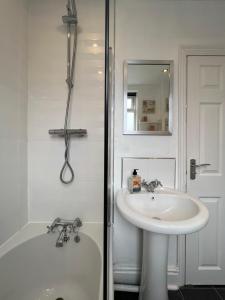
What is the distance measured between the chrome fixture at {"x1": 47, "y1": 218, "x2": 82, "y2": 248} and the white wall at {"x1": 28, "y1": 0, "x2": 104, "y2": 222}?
0.30 ft

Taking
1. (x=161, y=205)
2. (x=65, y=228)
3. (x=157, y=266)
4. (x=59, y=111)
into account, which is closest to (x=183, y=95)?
(x=161, y=205)

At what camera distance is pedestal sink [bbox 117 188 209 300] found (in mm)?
922

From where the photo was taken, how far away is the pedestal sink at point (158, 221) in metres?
0.92

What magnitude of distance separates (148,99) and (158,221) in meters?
0.99

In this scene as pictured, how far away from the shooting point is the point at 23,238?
A: 129cm

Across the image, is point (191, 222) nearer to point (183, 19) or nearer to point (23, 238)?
point (23, 238)

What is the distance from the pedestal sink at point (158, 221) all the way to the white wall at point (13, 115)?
0.76 metres

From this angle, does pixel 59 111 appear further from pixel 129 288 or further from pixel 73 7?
pixel 129 288

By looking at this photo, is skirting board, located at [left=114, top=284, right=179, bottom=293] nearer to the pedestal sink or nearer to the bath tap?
the pedestal sink

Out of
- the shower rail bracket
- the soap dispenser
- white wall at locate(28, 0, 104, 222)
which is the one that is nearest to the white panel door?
the soap dispenser

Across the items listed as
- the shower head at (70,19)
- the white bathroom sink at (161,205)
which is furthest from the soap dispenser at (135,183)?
the shower head at (70,19)

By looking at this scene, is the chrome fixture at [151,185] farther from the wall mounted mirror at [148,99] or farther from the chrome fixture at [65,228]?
the chrome fixture at [65,228]

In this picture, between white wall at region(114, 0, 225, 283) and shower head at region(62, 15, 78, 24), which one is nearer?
shower head at region(62, 15, 78, 24)

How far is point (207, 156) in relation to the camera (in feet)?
5.11
